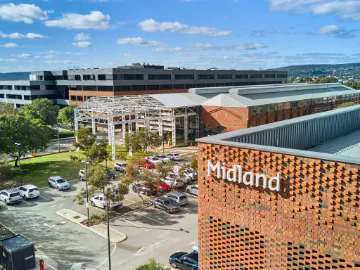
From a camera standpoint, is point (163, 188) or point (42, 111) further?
point (42, 111)

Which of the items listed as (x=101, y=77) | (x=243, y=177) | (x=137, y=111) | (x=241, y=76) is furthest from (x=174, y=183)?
(x=241, y=76)

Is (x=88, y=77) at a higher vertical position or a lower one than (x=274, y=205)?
higher

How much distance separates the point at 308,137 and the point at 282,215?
8.32 m

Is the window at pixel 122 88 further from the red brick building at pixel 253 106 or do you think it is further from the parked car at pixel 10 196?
the parked car at pixel 10 196

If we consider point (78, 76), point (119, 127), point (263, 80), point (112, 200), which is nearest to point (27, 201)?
point (112, 200)

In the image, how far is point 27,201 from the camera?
32.2 meters

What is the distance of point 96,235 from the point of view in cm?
2491

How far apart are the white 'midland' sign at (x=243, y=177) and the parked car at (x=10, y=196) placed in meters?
25.0

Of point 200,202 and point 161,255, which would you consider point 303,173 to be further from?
point 161,255

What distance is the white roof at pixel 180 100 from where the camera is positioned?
183 ft

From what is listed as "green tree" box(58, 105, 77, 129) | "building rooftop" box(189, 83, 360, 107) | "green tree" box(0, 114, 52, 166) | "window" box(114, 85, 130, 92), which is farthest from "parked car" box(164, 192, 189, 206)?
"green tree" box(58, 105, 77, 129)

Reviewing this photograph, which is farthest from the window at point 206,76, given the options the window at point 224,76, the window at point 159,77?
the window at point 159,77

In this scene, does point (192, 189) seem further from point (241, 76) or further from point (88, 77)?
point (241, 76)

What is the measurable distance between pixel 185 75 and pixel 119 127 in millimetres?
27826
